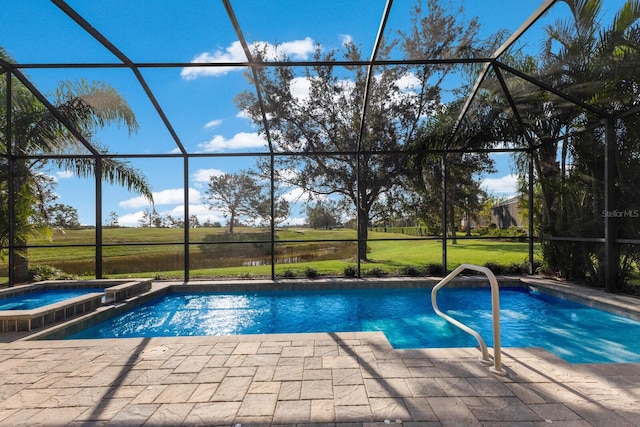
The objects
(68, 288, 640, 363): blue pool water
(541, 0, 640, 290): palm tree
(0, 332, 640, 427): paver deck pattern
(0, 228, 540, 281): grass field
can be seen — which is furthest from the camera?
(0, 228, 540, 281): grass field

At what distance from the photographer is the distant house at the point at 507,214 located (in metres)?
10.1

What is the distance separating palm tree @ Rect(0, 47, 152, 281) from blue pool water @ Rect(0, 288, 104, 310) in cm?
123

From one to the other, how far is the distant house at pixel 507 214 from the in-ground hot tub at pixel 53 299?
1026cm

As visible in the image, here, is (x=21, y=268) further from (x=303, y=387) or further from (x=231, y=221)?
(x=303, y=387)

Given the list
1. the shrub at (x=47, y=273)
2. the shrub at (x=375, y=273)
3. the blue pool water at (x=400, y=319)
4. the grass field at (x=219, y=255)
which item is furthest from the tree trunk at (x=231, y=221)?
the shrub at (x=375, y=273)

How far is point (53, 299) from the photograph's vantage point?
7.03 metres

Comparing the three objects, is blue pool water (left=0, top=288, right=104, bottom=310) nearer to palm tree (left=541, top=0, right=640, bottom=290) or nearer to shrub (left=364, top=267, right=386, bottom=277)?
shrub (left=364, top=267, right=386, bottom=277)

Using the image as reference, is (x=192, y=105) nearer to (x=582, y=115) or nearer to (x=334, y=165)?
(x=334, y=165)

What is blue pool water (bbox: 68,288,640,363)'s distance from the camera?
473cm

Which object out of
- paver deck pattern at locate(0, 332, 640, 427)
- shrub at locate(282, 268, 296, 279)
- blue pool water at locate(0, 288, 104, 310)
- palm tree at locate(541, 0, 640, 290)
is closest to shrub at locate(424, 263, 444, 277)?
palm tree at locate(541, 0, 640, 290)

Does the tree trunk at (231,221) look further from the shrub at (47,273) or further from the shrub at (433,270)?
the shrub at (433,270)

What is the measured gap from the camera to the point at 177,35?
5418 mm

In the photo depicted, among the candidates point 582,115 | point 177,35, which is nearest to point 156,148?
point 177,35

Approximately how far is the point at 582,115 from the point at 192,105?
28.1 ft
